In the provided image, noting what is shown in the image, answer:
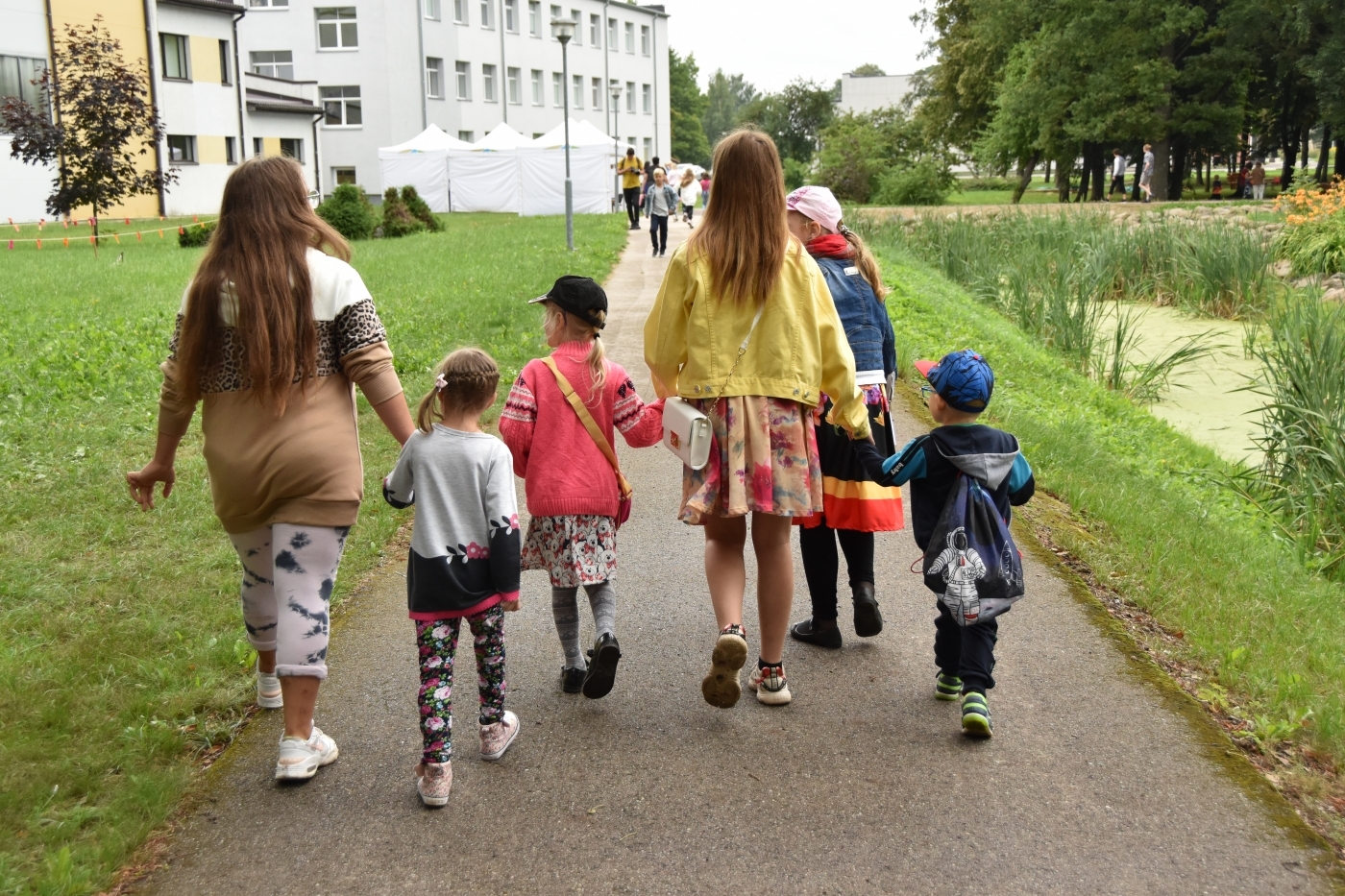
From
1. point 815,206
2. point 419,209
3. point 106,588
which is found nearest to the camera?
point 815,206

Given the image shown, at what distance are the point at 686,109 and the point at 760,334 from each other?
363 ft

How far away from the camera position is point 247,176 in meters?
3.36

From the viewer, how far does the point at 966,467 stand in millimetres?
3803

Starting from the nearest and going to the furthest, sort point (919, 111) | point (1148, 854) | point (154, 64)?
1. point (1148, 854)
2. point (154, 64)
3. point (919, 111)

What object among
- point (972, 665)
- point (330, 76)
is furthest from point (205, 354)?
point (330, 76)

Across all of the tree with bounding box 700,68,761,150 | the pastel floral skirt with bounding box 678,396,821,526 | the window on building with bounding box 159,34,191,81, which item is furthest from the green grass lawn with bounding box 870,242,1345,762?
the tree with bounding box 700,68,761,150

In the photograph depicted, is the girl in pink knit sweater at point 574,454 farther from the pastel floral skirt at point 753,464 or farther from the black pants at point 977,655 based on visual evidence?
the black pants at point 977,655

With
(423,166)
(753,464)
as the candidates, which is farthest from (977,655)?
(423,166)

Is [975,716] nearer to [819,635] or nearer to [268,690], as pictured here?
[819,635]

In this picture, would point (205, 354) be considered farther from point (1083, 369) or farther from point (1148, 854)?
point (1083, 369)

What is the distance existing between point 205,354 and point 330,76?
52.0 metres

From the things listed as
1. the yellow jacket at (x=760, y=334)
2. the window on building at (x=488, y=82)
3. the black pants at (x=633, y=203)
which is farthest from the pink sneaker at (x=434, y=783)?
the window on building at (x=488, y=82)

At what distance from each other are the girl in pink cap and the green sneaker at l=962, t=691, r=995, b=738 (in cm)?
76

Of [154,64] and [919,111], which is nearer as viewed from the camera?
[154,64]
